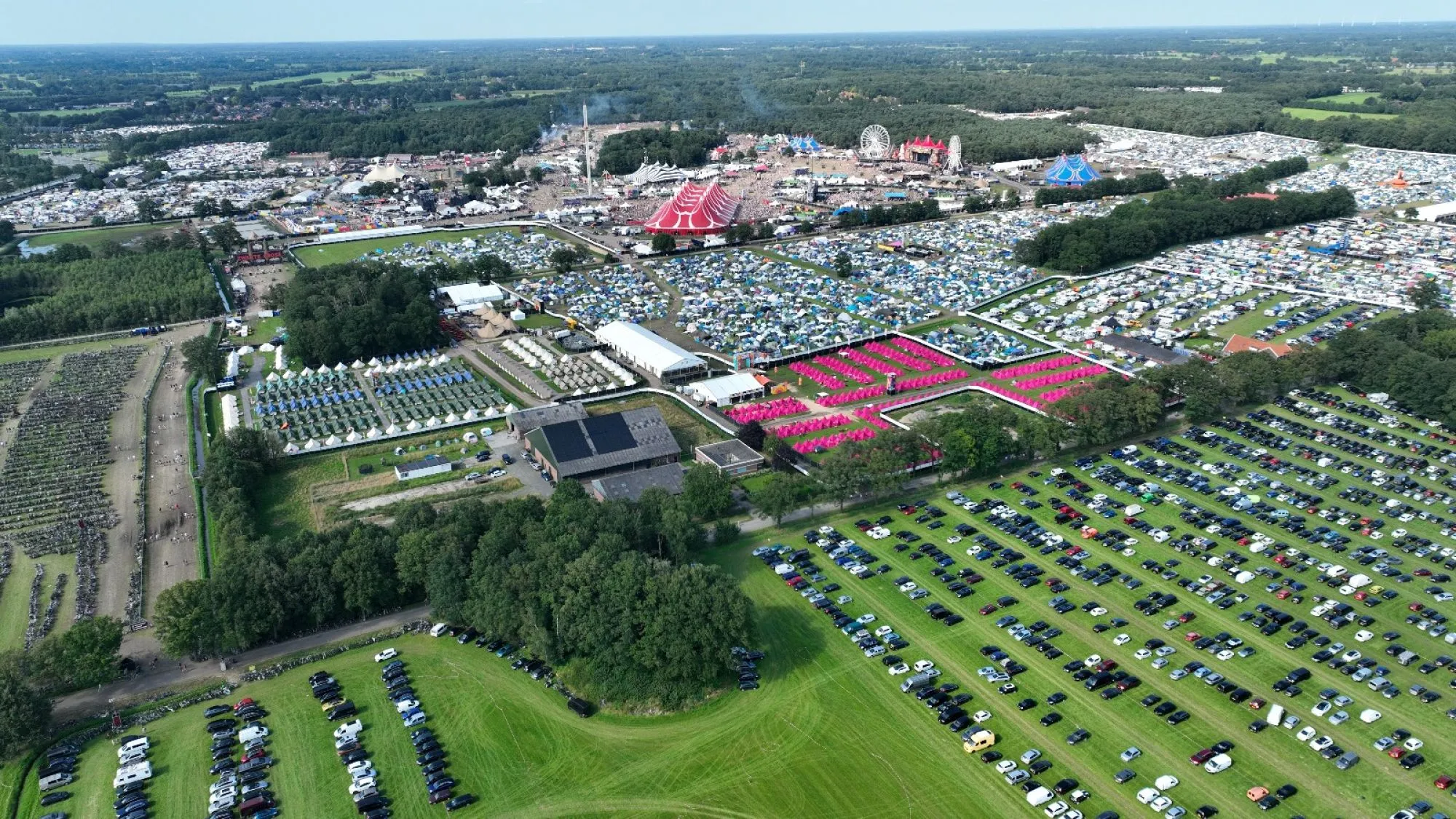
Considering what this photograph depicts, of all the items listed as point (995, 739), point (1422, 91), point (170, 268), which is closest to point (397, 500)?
point (995, 739)

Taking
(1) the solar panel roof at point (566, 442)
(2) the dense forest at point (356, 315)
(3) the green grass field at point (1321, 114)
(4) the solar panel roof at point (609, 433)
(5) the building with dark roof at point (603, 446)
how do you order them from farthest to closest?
(3) the green grass field at point (1321, 114)
(2) the dense forest at point (356, 315)
(4) the solar panel roof at point (609, 433)
(1) the solar panel roof at point (566, 442)
(5) the building with dark roof at point (603, 446)

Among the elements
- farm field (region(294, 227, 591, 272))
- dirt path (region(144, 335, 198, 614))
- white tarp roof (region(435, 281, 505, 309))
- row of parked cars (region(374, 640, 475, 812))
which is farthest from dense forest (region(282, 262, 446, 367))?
row of parked cars (region(374, 640, 475, 812))

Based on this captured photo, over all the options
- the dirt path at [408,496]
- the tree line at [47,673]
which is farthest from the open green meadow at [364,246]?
the tree line at [47,673]

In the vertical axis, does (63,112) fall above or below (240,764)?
above

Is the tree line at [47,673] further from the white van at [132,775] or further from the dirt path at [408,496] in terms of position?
the dirt path at [408,496]

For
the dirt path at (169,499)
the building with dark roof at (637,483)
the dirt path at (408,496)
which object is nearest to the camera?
the dirt path at (169,499)

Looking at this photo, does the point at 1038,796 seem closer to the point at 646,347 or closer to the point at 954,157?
the point at 646,347

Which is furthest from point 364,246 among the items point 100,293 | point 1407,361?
point 1407,361

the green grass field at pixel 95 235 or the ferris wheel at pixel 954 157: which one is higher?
the ferris wheel at pixel 954 157
